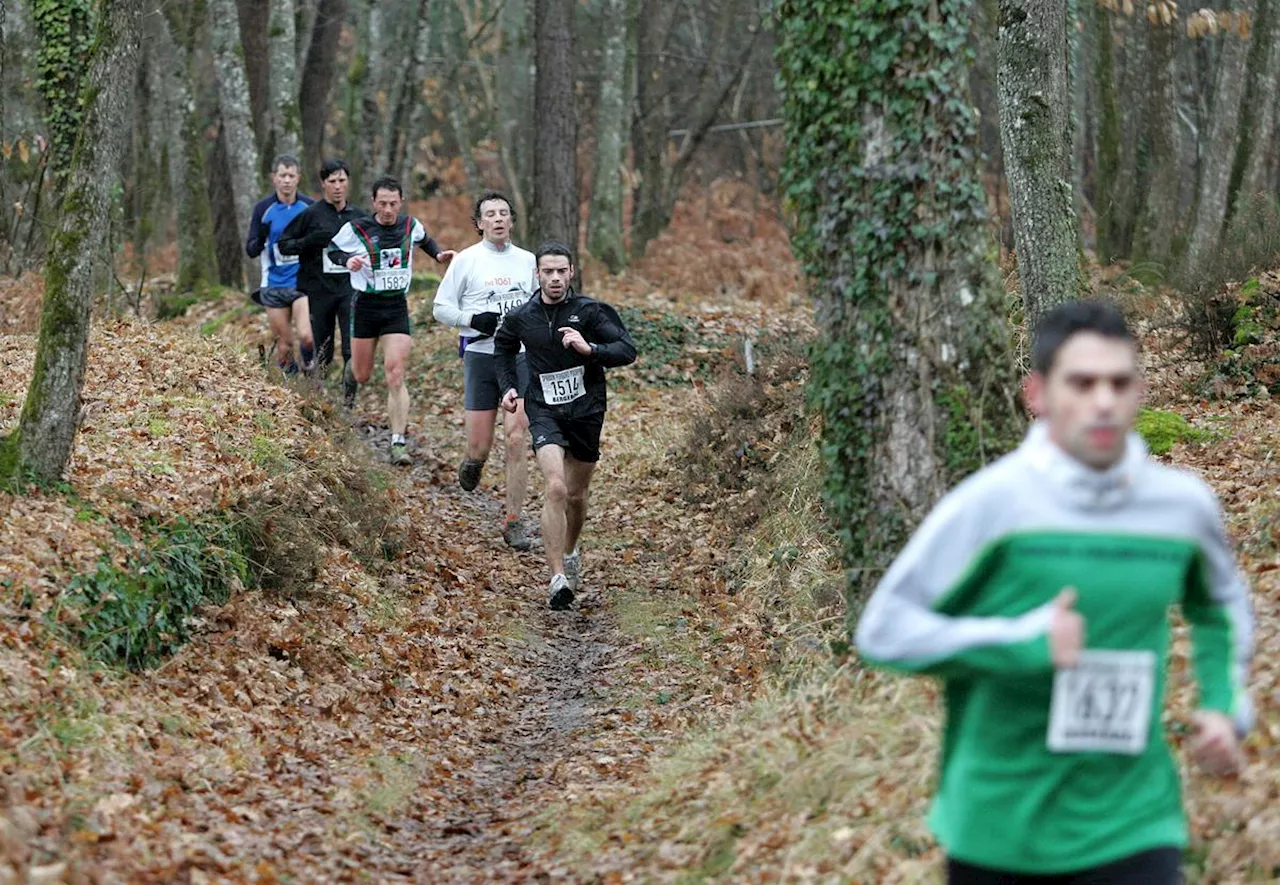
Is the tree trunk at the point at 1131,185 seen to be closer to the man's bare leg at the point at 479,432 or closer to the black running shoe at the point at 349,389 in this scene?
the black running shoe at the point at 349,389

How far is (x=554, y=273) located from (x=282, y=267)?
5535mm

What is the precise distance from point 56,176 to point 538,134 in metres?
7.66

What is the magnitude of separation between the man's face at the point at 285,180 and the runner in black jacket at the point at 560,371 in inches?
197

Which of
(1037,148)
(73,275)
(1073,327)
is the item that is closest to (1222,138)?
(1037,148)

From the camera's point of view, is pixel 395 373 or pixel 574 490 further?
pixel 395 373

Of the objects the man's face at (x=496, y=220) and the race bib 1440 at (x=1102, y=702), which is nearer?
the race bib 1440 at (x=1102, y=702)

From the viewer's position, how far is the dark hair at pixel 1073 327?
12.5 feet

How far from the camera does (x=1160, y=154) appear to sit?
21.9m

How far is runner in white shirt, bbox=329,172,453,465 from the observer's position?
14.4 m

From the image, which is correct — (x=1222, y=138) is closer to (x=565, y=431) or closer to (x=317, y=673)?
(x=565, y=431)

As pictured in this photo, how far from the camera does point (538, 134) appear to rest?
20328 millimetres

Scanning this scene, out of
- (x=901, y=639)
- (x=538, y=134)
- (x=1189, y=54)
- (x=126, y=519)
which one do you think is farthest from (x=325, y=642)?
(x=1189, y=54)

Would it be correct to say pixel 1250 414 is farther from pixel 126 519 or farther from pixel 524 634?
pixel 126 519

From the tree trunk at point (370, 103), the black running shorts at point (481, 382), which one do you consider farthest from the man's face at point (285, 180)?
the tree trunk at point (370, 103)
